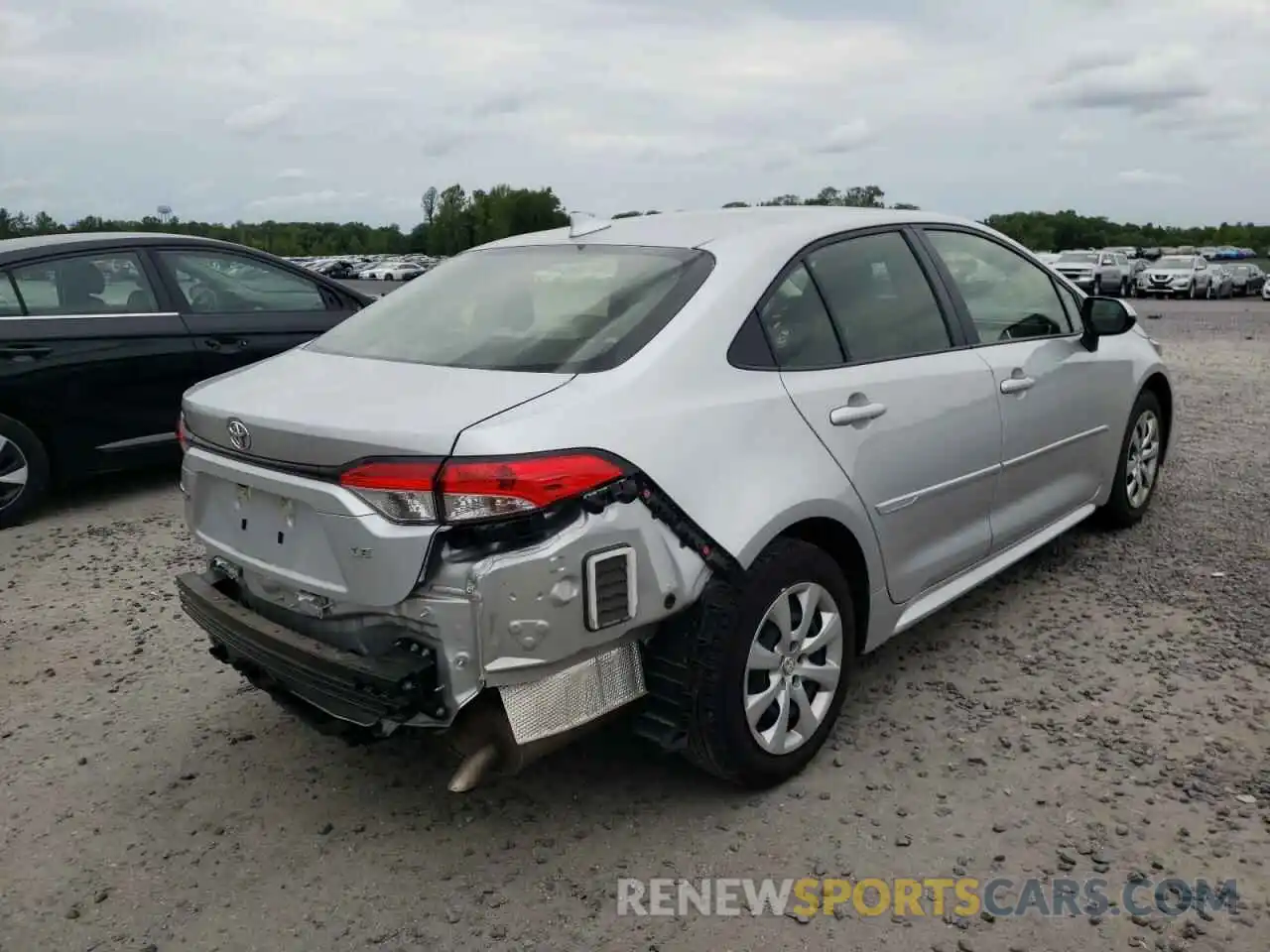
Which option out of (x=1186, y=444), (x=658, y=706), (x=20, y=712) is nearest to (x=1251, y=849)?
(x=658, y=706)

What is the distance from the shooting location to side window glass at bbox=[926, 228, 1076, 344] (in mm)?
3953

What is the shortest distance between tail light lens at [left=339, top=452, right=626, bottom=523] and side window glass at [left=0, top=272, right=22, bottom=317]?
4.55 meters

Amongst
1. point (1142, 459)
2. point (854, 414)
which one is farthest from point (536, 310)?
point (1142, 459)

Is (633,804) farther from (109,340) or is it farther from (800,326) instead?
(109,340)

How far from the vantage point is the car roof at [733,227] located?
3.25 meters

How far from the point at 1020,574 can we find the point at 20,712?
163 inches

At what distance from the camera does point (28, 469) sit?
5.86 metres

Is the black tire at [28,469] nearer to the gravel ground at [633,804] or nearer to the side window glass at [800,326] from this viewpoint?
the gravel ground at [633,804]

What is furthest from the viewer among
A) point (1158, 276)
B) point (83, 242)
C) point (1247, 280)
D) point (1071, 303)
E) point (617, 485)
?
point (1247, 280)

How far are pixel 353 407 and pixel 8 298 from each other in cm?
436

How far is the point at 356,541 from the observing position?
96.6 inches

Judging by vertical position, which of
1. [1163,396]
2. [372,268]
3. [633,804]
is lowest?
[633,804]

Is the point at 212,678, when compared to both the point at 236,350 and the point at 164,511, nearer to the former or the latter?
the point at 164,511

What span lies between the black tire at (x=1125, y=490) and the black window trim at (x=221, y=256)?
5095 millimetres
